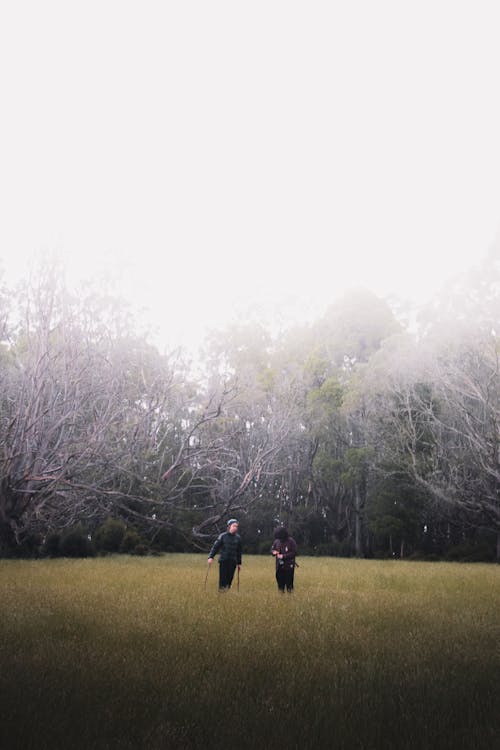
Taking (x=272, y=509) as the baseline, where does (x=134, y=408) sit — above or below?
above

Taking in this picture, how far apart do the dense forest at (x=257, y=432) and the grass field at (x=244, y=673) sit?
10.6 metres

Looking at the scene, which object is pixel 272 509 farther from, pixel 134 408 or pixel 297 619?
pixel 297 619

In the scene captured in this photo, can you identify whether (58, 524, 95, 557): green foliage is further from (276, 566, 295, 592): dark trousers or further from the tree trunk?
the tree trunk

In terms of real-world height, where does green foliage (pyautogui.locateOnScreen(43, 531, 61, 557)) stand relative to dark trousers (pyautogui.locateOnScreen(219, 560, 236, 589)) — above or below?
below

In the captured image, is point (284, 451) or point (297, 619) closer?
point (297, 619)

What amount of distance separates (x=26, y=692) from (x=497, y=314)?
4141cm

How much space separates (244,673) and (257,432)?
29.7 m

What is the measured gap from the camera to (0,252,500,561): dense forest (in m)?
20.9

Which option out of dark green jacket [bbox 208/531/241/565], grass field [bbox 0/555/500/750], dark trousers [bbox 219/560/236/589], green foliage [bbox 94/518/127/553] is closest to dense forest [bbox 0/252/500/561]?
green foliage [bbox 94/518/127/553]

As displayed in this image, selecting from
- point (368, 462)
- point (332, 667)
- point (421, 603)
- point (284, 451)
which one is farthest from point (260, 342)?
point (332, 667)

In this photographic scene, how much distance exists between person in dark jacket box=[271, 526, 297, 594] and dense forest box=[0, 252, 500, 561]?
28.3 feet

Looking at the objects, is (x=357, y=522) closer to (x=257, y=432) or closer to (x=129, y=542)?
(x=257, y=432)

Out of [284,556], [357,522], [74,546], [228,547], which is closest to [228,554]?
[228,547]

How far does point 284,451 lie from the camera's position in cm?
3866
